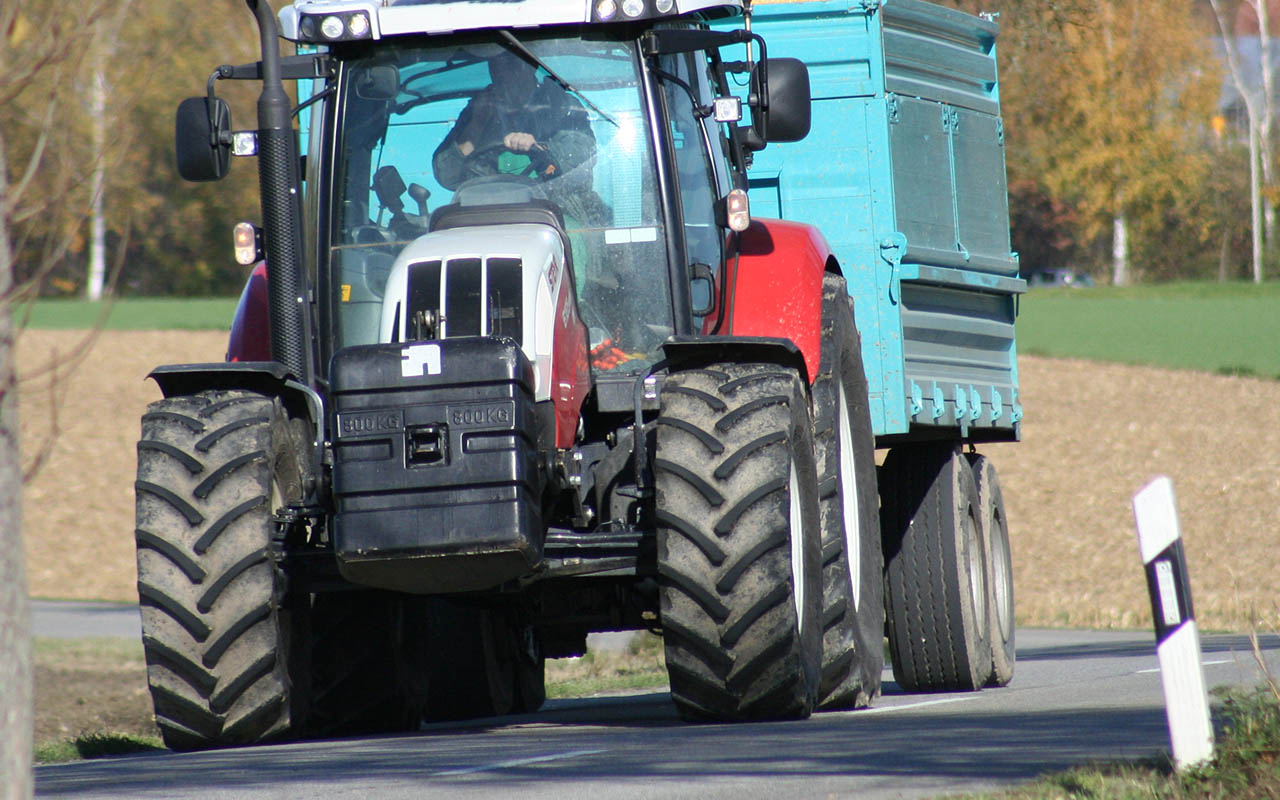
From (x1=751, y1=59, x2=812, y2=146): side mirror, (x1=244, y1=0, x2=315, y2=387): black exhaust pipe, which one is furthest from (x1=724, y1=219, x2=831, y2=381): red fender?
(x1=244, y1=0, x2=315, y2=387): black exhaust pipe

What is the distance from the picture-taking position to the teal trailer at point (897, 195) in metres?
9.51

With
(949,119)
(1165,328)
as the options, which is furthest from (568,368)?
(1165,328)

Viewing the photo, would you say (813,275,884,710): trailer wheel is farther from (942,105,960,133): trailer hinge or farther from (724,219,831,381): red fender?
(942,105,960,133): trailer hinge

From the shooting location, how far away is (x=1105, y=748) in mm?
5988

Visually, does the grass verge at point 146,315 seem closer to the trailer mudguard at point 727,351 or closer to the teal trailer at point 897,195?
the teal trailer at point 897,195

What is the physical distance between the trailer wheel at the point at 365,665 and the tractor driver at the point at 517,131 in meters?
1.72

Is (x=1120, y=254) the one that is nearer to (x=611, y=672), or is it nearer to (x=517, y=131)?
(x=611, y=672)

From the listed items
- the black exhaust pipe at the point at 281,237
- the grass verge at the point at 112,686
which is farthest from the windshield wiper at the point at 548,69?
the grass verge at the point at 112,686

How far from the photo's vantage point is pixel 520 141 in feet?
24.4

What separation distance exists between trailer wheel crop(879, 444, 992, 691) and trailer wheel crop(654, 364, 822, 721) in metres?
3.39

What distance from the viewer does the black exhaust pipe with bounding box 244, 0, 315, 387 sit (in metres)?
7.36

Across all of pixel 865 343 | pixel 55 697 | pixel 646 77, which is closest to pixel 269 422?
pixel 646 77

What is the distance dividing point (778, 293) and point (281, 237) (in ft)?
6.64

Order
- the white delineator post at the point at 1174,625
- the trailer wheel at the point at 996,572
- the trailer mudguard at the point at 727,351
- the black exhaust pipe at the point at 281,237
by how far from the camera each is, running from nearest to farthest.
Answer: the white delineator post at the point at 1174,625
the trailer mudguard at the point at 727,351
the black exhaust pipe at the point at 281,237
the trailer wheel at the point at 996,572
